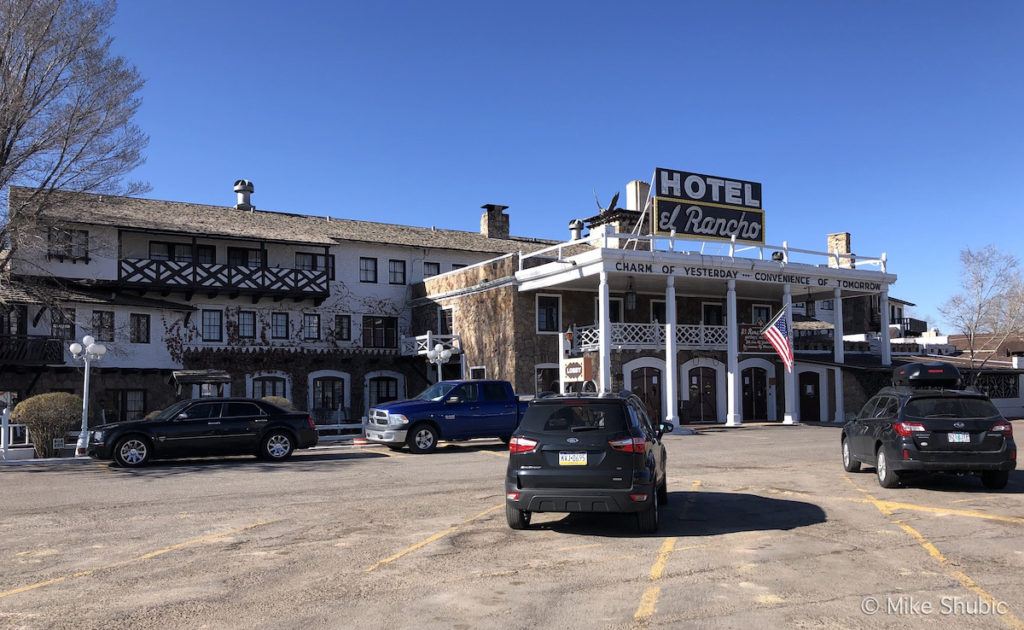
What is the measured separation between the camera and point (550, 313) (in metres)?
32.0

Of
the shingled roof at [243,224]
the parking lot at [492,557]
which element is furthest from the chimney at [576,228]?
the parking lot at [492,557]

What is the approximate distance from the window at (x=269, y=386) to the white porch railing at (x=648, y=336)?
12.8 metres

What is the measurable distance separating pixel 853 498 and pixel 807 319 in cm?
3460

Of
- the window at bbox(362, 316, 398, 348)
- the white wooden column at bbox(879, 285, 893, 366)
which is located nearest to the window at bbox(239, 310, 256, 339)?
the window at bbox(362, 316, 398, 348)

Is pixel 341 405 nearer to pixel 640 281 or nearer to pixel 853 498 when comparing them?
pixel 640 281

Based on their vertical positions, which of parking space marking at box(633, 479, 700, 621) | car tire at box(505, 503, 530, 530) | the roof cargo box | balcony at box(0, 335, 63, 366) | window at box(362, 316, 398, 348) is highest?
window at box(362, 316, 398, 348)

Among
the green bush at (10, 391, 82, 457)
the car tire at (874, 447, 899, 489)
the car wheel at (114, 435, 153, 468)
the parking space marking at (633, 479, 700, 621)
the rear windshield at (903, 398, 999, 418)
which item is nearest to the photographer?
the parking space marking at (633, 479, 700, 621)

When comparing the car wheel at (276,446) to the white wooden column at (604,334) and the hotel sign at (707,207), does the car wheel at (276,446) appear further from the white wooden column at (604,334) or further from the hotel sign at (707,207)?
the hotel sign at (707,207)

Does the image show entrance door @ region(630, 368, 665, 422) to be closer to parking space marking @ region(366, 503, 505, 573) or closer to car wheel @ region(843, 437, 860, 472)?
car wheel @ region(843, 437, 860, 472)

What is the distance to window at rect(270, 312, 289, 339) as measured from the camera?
35.2m

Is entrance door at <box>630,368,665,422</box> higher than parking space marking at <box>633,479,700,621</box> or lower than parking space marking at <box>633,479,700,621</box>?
higher

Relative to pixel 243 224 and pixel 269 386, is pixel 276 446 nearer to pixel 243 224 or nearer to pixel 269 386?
pixel 269 386

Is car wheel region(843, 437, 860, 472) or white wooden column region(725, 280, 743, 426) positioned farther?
white wooden column region(725, 280, 743, 426)

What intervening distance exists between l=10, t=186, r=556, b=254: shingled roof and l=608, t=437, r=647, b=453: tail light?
21152 mm
